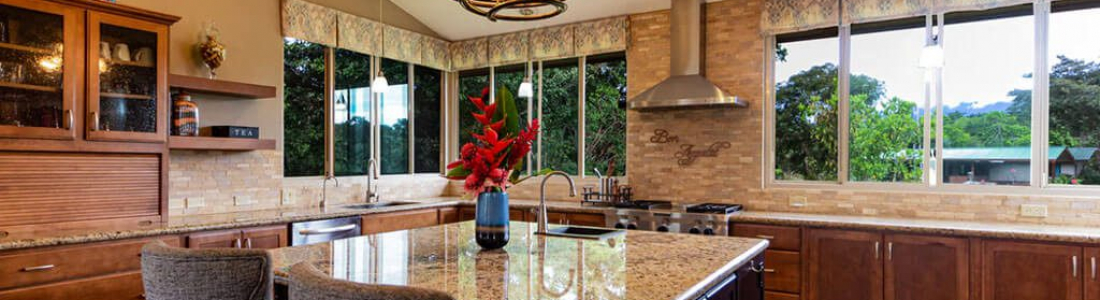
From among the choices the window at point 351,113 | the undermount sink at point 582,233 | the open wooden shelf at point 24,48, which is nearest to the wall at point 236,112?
the window at point 351,113

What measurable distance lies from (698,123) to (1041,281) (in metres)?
2.40

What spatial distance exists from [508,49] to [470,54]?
45 cm

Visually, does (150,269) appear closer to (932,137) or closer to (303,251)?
(303,251)

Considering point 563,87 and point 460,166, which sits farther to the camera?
point 563,87

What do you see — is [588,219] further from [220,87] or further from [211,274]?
[211,274]

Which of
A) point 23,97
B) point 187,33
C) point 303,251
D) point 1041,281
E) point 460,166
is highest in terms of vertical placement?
point 187,33

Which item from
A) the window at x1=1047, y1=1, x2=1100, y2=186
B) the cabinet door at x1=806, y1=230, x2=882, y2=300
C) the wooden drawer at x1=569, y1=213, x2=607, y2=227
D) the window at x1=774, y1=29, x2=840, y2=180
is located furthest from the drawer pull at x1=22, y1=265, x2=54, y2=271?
the window at x1=1047, y1=1, x2=1100, y2=186

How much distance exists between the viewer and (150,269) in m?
1.53

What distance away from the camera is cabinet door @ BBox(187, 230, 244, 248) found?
134 inches

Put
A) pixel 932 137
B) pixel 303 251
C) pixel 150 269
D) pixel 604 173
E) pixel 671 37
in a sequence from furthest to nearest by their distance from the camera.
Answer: pixel 604 173, pixel 671 37, pixel 932 137, pixel 303 251, pixel 150 269

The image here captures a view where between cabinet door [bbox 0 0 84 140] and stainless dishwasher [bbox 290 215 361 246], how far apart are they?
1293mm

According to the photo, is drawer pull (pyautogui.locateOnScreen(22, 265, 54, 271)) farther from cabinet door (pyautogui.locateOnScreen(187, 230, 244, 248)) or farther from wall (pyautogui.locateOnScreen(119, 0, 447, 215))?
wall (pyautogui.locateOnScreen(119, 0, 447, 215))

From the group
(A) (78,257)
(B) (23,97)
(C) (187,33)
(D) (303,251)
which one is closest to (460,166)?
(D) (303,251)

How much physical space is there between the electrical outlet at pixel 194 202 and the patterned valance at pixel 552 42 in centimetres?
300
